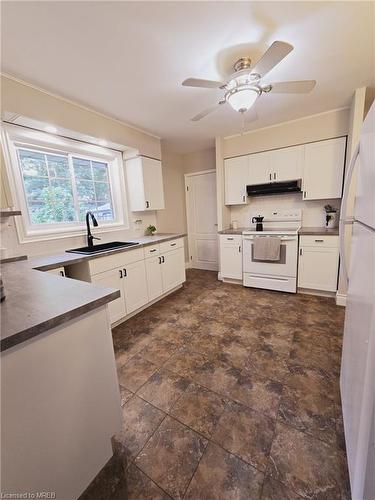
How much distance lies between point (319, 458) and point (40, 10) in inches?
117

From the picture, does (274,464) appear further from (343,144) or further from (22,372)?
(343,144)

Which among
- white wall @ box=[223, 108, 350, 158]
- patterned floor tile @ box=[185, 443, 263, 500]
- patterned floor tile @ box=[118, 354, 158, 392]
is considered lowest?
patterned floor tile @ box=[118, 354, 158, 392]

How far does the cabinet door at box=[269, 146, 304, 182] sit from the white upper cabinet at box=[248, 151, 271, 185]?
6 cm

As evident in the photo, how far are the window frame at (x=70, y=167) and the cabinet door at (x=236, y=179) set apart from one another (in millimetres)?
1820

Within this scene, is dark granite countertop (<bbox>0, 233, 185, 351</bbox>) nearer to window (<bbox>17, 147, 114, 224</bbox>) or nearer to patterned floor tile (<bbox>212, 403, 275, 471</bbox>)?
patterned floor tile (<bbox>212, 403, 275, 471</bbox>)

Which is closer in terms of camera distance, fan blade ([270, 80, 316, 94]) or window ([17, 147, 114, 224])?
fan blade ([270, 80, 316, 94])

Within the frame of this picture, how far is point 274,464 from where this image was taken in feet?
3.49

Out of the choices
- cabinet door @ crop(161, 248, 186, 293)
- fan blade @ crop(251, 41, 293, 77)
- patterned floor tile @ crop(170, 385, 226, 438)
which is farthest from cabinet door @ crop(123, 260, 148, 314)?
fan blade @ crop(251, 41, 293, 77)

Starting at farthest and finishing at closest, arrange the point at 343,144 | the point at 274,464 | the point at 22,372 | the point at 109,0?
the point at 343,144, the point at 109,0, the point at 274,464, the point at 22,372

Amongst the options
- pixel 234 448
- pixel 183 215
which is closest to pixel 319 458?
pixel 234 448

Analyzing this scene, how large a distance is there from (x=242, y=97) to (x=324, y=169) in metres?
1.96

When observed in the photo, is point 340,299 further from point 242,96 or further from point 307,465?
point 242,96

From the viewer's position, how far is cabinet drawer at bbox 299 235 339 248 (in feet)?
9.03

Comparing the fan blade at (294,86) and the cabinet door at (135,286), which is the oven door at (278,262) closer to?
the cabinet door at (135,286)
